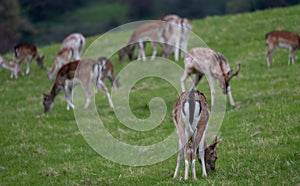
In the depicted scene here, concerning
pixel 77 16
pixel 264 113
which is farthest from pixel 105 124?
pixel 77 16

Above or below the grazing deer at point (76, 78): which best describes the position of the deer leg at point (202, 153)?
below

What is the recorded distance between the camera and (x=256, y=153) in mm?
9945

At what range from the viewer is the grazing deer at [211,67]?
48.6 feet

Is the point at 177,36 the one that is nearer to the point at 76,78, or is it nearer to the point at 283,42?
the point at 283,42

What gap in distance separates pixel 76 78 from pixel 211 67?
362cm

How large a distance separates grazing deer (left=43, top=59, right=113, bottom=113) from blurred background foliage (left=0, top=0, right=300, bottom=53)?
19387 millimetres

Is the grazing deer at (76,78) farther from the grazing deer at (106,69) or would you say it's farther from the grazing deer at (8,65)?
the grazing deer at (8,65)

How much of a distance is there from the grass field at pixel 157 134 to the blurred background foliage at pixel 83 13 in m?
15.6

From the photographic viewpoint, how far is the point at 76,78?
1603cm

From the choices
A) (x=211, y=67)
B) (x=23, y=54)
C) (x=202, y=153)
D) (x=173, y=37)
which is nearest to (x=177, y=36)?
(x=173, y=37)

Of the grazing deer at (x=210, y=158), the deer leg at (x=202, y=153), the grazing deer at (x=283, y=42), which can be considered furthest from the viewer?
the grazing deer at (x=283, y=42)

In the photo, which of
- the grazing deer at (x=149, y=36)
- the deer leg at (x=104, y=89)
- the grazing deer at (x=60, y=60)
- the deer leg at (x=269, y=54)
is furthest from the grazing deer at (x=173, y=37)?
the deer leg at (x=104, y=89)

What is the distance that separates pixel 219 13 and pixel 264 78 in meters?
19.9

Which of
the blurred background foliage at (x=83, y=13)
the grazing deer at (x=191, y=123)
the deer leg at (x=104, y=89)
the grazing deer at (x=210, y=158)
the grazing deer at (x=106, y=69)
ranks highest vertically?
the blurred background foliage at (x=83, y=13)
